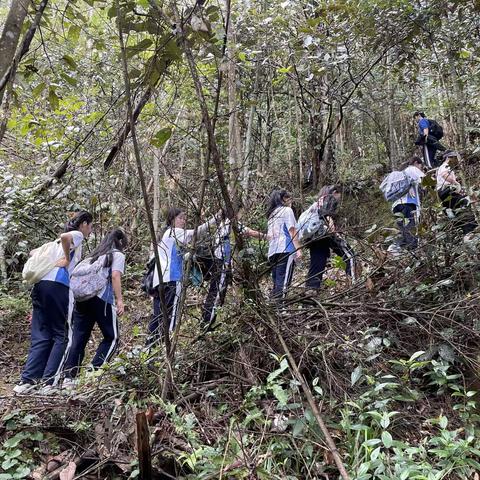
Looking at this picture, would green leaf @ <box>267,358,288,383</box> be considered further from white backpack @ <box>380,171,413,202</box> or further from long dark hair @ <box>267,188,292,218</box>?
white backpack @ <box>380,171,413,202</box>

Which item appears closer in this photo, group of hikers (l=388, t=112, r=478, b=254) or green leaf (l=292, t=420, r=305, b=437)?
green leaf (l=292, t=420, r=305, b=437)

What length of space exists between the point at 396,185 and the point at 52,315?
177 inches

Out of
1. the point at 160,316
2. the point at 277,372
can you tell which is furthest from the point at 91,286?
the point at 277,372

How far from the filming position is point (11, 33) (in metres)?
2.54

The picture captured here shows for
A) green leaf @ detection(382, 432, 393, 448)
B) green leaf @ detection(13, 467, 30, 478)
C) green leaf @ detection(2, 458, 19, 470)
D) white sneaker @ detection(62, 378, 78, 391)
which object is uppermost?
white sneaker @ detection(62, 378, 78, 391)

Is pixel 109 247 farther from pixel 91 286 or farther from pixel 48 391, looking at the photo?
pixel 48 391

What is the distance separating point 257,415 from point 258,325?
867 millimetres

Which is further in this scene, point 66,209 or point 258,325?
point 66,209

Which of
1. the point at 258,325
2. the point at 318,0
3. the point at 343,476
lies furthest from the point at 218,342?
the point at 318,0

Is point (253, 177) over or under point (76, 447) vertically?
over

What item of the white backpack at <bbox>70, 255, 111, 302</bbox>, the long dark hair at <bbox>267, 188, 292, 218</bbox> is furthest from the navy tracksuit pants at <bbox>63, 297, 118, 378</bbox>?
the long dark hair at <bbox>267, 188, 292, 218</bbox>

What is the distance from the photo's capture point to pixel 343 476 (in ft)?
8.00

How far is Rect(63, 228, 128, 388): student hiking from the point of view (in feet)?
16.6

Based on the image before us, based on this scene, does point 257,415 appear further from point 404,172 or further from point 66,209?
point 66,209
